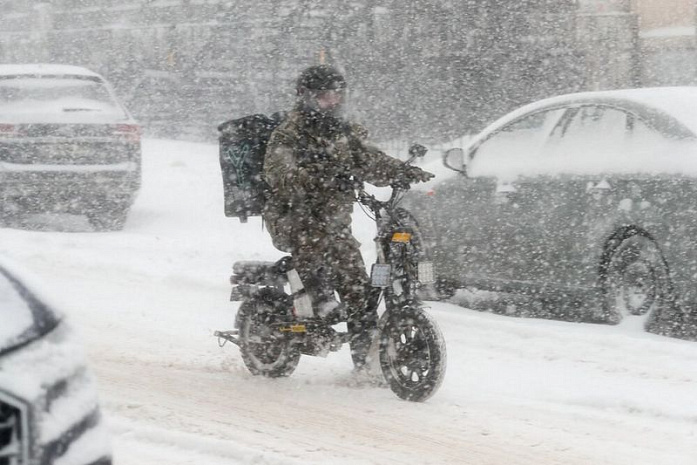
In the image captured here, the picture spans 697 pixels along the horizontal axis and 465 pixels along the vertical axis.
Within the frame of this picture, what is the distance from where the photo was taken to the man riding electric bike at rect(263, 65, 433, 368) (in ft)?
22.3

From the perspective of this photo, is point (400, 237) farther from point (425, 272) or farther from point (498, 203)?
point (498, 203)

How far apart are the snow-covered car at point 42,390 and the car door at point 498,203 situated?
6.15m

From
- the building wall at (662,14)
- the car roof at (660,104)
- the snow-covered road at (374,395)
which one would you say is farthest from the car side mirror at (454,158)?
the building wall at (662,14)

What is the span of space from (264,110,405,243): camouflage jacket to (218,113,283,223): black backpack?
0.14 m

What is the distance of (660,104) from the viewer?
335 inches

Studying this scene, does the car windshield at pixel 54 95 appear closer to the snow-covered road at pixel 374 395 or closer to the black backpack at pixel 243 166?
the snow-covered road at pixel 374 395

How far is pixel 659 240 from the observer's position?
8055 mm

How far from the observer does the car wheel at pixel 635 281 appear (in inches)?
319

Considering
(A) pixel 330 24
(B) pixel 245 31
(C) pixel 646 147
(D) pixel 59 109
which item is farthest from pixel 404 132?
(C) pixel 646 147

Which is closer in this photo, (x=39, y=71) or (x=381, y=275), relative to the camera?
(x=381, y=275)

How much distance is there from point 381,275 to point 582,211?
7.96 ft

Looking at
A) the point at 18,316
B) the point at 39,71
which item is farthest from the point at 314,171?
the point at 39,71

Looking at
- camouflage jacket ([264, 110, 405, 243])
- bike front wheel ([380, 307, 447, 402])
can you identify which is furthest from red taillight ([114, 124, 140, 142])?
bike front wheel ([380, 307, 447, 402])

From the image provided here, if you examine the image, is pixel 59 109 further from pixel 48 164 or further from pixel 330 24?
pixel 330 24
